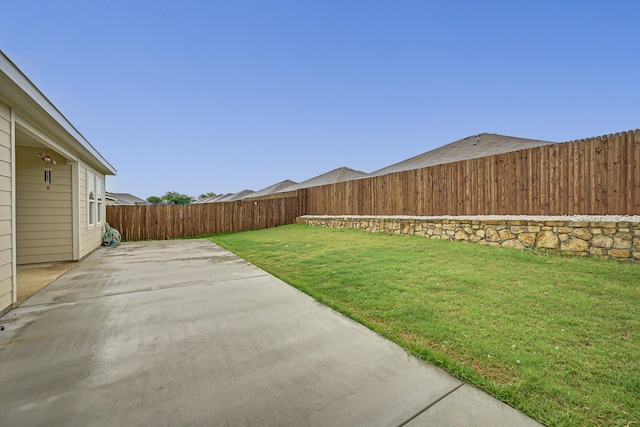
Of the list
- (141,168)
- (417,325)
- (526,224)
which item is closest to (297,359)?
(417,325)

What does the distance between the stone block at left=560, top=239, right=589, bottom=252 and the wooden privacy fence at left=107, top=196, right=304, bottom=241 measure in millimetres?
10520

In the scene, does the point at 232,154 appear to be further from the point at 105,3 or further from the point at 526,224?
the point at 526,224

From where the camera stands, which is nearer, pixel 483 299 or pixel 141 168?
pixel 483 299

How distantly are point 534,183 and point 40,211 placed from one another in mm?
10290

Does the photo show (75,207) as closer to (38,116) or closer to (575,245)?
(38,116)

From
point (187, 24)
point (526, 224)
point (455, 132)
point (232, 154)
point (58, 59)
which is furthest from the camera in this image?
point (232, 154)

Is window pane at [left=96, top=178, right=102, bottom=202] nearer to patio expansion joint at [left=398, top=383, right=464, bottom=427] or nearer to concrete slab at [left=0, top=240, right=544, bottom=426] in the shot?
concrete slab at [left=0, top=240, right=544, bottom=426]

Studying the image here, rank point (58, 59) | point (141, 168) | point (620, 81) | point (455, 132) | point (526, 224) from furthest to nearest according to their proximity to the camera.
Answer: point (141, 168) < point (455, 132) < point (58, 59) < point (620, 81) < point (526, 224)

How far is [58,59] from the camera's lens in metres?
10.2

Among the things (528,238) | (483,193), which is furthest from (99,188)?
(528,238)

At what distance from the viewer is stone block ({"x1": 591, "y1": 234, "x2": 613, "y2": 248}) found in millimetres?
4305

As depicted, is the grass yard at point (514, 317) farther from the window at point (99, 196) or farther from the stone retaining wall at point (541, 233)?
the window at point (99, 196)

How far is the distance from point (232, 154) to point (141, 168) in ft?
44.8

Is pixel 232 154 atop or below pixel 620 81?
atop
